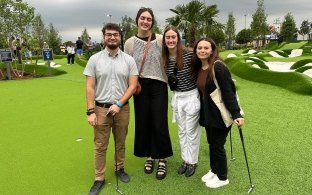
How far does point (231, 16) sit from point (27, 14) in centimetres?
3724

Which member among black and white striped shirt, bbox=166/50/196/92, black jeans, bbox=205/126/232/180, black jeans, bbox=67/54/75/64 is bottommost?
black jeans, bbox=205/126/232/180

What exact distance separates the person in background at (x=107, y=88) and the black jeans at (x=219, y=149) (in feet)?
3.28

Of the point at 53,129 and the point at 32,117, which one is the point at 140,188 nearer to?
the point at 53,129

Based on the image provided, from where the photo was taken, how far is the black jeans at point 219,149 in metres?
3.41

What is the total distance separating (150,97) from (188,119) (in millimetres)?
524

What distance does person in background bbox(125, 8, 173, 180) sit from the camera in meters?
3.63

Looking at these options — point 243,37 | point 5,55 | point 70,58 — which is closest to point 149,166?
point 5,55

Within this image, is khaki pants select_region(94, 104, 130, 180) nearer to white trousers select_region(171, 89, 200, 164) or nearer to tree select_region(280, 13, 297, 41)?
white trousers select_region(171, 89, 200, 164)

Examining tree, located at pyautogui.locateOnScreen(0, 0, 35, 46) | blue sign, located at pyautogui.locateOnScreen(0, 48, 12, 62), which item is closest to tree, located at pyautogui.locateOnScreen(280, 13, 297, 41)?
tree, located at pyautogui.locateOnScreen(0, 0, 35, 46)

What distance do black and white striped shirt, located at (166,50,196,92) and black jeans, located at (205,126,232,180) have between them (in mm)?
538

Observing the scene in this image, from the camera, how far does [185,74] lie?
360cm

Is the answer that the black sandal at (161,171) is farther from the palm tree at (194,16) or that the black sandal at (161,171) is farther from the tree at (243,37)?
the tree at (243,37)

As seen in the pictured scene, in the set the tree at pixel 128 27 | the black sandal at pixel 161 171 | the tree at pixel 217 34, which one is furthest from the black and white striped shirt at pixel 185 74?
the tree at pixel 128 27

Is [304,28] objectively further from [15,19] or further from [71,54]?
[15,19]
